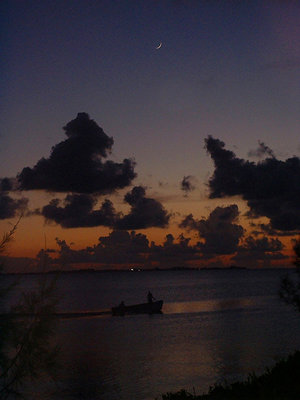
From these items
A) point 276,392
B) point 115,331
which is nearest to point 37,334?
point 276,392

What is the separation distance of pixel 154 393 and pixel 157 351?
17497 mm

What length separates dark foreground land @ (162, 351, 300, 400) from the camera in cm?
1473

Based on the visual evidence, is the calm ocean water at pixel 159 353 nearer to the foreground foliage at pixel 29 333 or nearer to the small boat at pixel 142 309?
the foreground foliage at pixel 29 333

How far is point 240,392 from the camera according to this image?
626 inches

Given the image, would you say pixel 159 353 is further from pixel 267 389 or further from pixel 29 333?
pixel 29 333

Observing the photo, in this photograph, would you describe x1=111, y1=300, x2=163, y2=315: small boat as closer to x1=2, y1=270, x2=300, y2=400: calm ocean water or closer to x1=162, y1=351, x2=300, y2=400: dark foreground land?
x1=2, y1=270, x2=300, y2=400: calm ocean water

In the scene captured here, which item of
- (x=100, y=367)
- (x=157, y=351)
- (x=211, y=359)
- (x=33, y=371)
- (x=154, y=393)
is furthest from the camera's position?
(x=157, y=351)

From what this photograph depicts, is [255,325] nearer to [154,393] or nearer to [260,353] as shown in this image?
[260,353]

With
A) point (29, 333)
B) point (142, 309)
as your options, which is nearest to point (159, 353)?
point (29, 333)

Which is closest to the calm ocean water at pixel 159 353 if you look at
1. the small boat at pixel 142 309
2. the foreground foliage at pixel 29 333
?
the foreground foliage at pixel 29 333

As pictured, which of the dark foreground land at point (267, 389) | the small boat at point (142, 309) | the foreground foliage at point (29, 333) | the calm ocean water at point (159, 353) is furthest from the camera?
the small boat at point (142, 309)

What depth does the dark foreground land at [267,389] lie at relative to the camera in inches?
580

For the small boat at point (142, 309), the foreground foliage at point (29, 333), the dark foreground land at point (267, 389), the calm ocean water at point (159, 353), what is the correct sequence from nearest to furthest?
the foreground foliage at point (29, 333) < the dark foreground land at point (267, 389) < the calm ocean water at point (159, 353) < the small boat at point (142, 309)

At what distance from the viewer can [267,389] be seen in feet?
51.1
